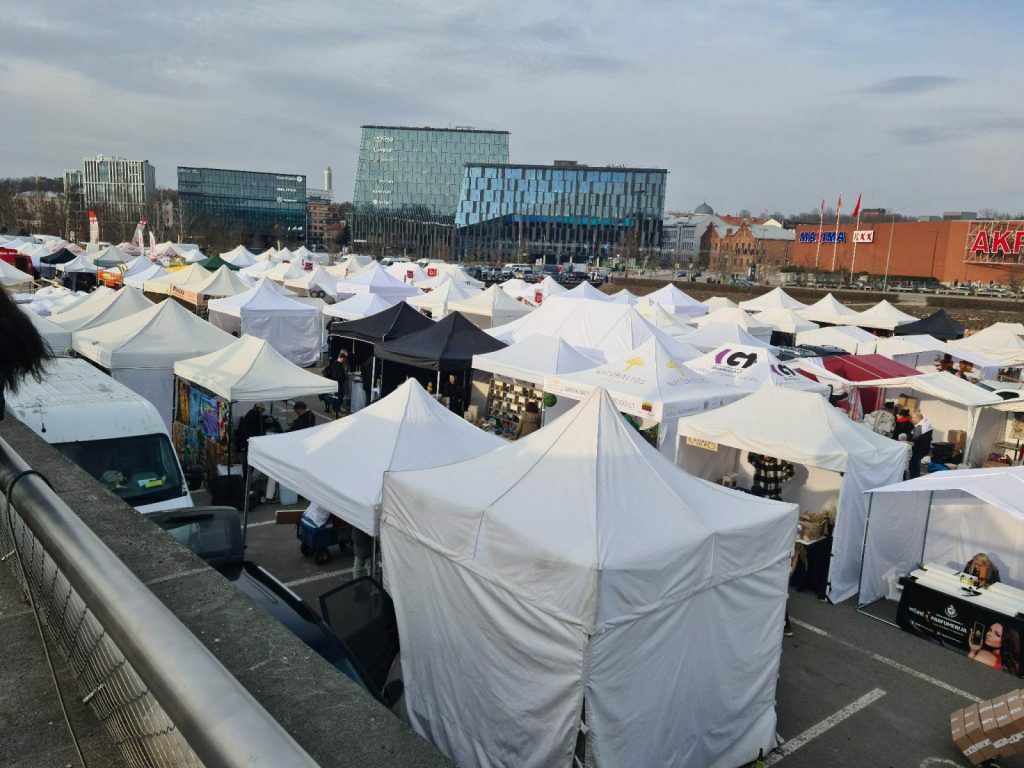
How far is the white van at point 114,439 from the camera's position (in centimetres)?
684

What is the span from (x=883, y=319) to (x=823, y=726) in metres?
23.5

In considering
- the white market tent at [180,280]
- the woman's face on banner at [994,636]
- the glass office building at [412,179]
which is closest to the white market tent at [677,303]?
the white market tent at [180,280]

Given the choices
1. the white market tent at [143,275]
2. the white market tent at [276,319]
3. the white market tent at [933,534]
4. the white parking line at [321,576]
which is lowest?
the white parking line at [321,576]

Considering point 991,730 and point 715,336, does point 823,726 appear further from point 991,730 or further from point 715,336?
point 715,336

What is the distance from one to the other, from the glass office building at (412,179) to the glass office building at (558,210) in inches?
222

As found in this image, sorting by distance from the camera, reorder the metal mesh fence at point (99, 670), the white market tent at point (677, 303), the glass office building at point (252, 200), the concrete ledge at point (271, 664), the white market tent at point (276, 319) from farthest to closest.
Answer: the glass office building at point (252, 200) < the white market tent at point (677, 303) < the white market tent at point (276, 319) < the concrete ledge at point (271, 664) < the metal mesh fence at point (99, 670)

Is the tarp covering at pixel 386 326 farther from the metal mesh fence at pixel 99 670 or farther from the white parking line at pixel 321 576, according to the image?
the metal mesh fence at pixel 99 670

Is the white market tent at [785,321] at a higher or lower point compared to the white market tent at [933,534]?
higher

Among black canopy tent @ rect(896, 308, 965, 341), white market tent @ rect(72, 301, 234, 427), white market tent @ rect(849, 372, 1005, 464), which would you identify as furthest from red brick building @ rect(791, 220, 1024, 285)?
white market tent @ rect(72, 301, 234, 427)

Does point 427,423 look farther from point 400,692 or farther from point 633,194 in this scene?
point 633,194

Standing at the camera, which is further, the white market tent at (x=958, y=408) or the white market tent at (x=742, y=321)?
the white market tent at (x=742, y=321)

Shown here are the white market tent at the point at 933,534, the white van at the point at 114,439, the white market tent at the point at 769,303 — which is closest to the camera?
the white van at the point at 114,439

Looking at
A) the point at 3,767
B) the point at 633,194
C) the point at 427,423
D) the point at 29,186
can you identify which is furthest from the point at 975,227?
the point at 29,186

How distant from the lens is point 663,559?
4.95 meters
